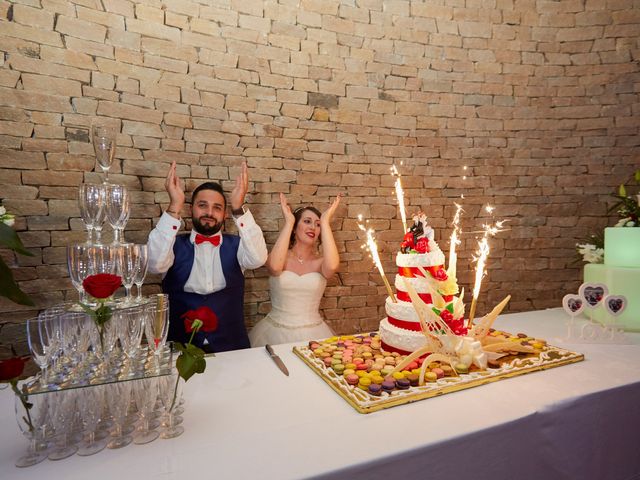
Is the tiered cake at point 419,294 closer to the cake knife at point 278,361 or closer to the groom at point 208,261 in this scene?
the cake knife at point 278,361

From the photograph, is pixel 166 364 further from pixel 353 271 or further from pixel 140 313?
pixel 353 271

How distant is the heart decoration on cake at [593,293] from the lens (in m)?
2.32

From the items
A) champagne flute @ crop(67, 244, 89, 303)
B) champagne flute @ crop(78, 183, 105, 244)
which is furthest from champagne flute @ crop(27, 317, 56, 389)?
champagne flute @ crop(78, 183, 105, 244)

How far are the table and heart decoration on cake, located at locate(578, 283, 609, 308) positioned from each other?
62 cm

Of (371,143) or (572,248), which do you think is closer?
(371,143)

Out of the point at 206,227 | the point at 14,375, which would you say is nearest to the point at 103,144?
the point at 206,227

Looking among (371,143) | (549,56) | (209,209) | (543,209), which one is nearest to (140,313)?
(209,209)

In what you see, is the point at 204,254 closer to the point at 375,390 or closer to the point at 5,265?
the point at 5,265

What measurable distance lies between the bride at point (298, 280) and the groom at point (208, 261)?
242 mm

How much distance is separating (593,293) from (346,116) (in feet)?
9.19

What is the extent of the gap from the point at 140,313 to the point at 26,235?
231cm

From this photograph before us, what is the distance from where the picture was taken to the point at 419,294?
6.47ft

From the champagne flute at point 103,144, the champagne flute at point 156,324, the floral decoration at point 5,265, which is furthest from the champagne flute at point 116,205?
the champagne flute at point 156,324

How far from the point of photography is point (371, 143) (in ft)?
13.3
